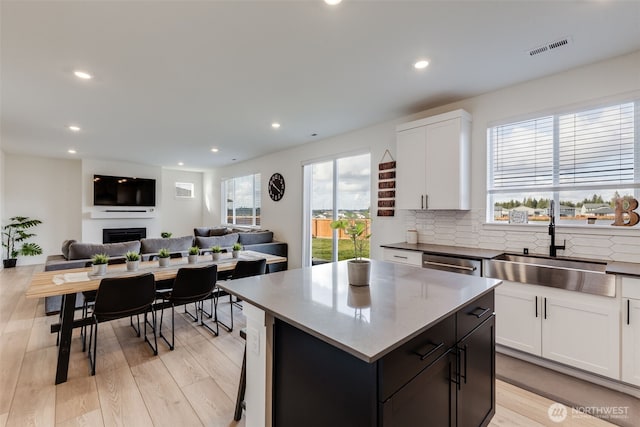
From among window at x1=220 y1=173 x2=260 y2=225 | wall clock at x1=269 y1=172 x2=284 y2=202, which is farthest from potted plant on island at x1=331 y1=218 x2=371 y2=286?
window at x1=220 y1=173 x2=260 y2=225

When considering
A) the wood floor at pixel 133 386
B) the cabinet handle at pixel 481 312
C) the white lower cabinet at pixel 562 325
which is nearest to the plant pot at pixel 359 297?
the cabinet handle at pixel 481 312

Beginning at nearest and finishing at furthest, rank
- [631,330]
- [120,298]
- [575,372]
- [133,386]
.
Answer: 1. [631,330]
2. [133,386]
3. [575,372]
4. [120,298]

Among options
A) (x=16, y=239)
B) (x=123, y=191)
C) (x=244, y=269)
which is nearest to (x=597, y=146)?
(x=244, y=269)

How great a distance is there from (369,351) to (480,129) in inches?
126

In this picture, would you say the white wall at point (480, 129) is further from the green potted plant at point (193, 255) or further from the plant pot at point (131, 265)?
the plant pot at point (131, 265)

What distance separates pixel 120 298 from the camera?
250cm

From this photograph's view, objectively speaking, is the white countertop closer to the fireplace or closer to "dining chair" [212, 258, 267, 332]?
"dining chair" [212, 258, 267, 332]

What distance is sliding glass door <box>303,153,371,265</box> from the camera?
4.69m

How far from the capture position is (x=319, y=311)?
1.26m

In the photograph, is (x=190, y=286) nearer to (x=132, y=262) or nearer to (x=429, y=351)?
(x=132, y=262)

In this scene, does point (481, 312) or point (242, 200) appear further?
point (242, 200)

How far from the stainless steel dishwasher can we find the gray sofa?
3.13 metres

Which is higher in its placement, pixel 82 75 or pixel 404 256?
→ pixel 82 75

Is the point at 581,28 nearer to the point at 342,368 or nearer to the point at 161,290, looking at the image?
the point at 342,368
